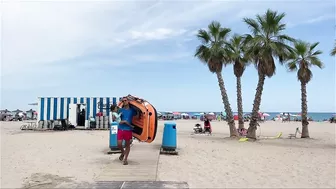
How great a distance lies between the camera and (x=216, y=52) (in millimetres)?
18469

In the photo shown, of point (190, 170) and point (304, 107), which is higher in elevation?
point (304, 107)

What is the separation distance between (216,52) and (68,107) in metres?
11.2

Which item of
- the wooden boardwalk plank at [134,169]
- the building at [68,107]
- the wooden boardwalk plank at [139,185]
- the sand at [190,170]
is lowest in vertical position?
the sand at [190,170]

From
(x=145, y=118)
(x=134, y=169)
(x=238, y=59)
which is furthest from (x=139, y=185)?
(x=238, y=59)

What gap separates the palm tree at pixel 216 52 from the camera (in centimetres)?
1850

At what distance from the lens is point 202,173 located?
709cm

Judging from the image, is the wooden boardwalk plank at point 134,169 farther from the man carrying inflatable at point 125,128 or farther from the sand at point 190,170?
the man carrying inflatable at point 125,128

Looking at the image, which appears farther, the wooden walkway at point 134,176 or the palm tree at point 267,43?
the palm tree at point 267,43

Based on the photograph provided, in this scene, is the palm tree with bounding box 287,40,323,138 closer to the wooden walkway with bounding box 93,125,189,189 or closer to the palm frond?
the palm frond

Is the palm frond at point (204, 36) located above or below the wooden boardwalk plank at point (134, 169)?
above

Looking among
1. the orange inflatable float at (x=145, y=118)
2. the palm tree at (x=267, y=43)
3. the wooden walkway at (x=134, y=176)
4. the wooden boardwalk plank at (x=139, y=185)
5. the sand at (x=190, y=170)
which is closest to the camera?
the wooden boardwalk plank at (x=139, y=185)

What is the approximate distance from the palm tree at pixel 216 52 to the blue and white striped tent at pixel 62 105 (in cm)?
733

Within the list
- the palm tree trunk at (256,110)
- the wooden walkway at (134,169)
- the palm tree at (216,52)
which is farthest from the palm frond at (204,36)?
the wooden walkway at (134,169)

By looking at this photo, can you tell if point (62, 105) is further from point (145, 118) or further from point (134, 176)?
point (134, 176)
